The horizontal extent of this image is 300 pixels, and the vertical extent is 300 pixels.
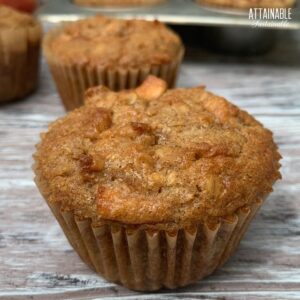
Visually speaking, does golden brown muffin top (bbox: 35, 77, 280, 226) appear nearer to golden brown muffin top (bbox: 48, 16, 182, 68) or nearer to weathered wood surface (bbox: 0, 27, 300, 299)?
weathered wood surface (bbox: 0, 27, 300, 299)

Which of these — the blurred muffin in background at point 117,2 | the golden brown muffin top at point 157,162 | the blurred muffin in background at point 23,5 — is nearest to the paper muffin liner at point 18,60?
the blurred muffin in background at point 117,2

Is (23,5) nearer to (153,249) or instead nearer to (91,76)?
(91,76)

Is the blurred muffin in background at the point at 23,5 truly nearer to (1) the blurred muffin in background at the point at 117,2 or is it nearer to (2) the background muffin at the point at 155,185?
(1) the blurred muffin in background at the point at 117,2

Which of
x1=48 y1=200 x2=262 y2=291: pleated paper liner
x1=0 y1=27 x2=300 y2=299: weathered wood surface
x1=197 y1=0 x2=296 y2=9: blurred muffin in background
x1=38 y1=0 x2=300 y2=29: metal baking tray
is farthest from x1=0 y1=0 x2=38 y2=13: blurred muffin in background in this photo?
x1=48 y1=200 x2=262 y2=291: pleated paper liner

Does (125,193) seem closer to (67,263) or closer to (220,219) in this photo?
(220,219)

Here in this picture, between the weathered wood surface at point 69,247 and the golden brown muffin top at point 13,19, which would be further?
the golden brown muffin top at point 13,19

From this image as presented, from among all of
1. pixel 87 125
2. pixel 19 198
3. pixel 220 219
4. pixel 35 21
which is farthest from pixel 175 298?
pixel 35 21

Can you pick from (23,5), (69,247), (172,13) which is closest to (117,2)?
(172,13)
